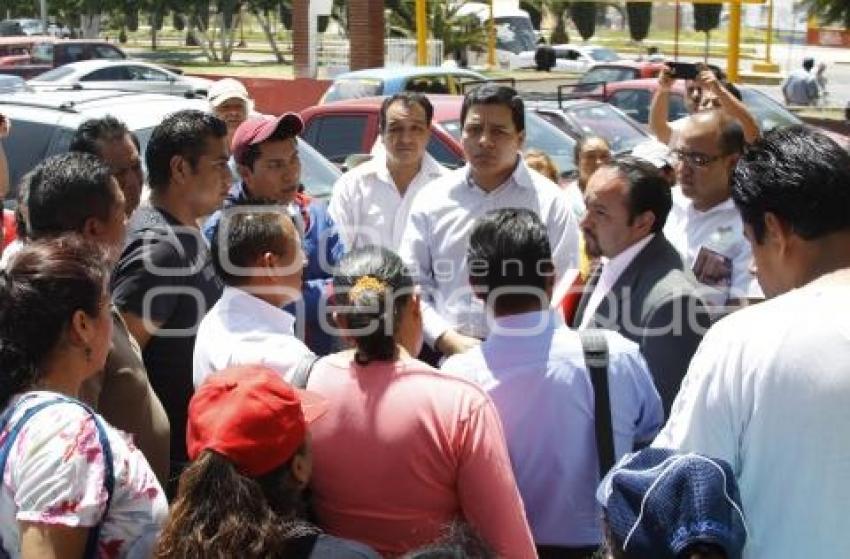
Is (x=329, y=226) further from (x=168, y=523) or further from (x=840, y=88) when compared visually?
(x=840, y=88)

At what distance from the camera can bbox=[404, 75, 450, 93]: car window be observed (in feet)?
47.3

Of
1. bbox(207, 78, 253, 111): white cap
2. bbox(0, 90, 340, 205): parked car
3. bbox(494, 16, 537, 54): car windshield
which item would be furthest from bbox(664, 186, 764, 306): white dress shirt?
bbox(494, 16, 537, 54): car windshield

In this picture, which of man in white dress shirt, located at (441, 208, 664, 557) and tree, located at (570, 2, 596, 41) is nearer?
man in white dress shirt, located at (441, 208, 664, 557)

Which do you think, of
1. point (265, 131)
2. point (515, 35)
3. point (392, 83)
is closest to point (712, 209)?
point (265, 131)

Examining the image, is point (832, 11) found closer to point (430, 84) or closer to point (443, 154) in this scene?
point (430, 84)

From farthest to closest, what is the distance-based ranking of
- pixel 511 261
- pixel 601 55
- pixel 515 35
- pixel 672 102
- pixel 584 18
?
1. pixel 584 18
2. pixel 515 35
3. pixel 601 55
4. pixel 672 102
5. pixel 511 261

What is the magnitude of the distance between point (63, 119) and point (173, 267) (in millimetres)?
4954

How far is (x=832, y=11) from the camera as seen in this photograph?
2086 centimetres

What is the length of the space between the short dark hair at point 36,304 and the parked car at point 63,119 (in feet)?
17.7

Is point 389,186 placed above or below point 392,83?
below

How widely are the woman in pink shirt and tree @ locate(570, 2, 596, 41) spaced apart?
5950 cm

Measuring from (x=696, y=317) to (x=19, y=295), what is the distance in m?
1.97

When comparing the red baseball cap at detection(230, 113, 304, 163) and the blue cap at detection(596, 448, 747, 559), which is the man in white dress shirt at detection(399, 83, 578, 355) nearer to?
the red baseball cap at detection(230, 113, 304, 163)

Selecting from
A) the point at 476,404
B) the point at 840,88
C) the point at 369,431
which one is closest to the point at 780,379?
the point at 476,404
